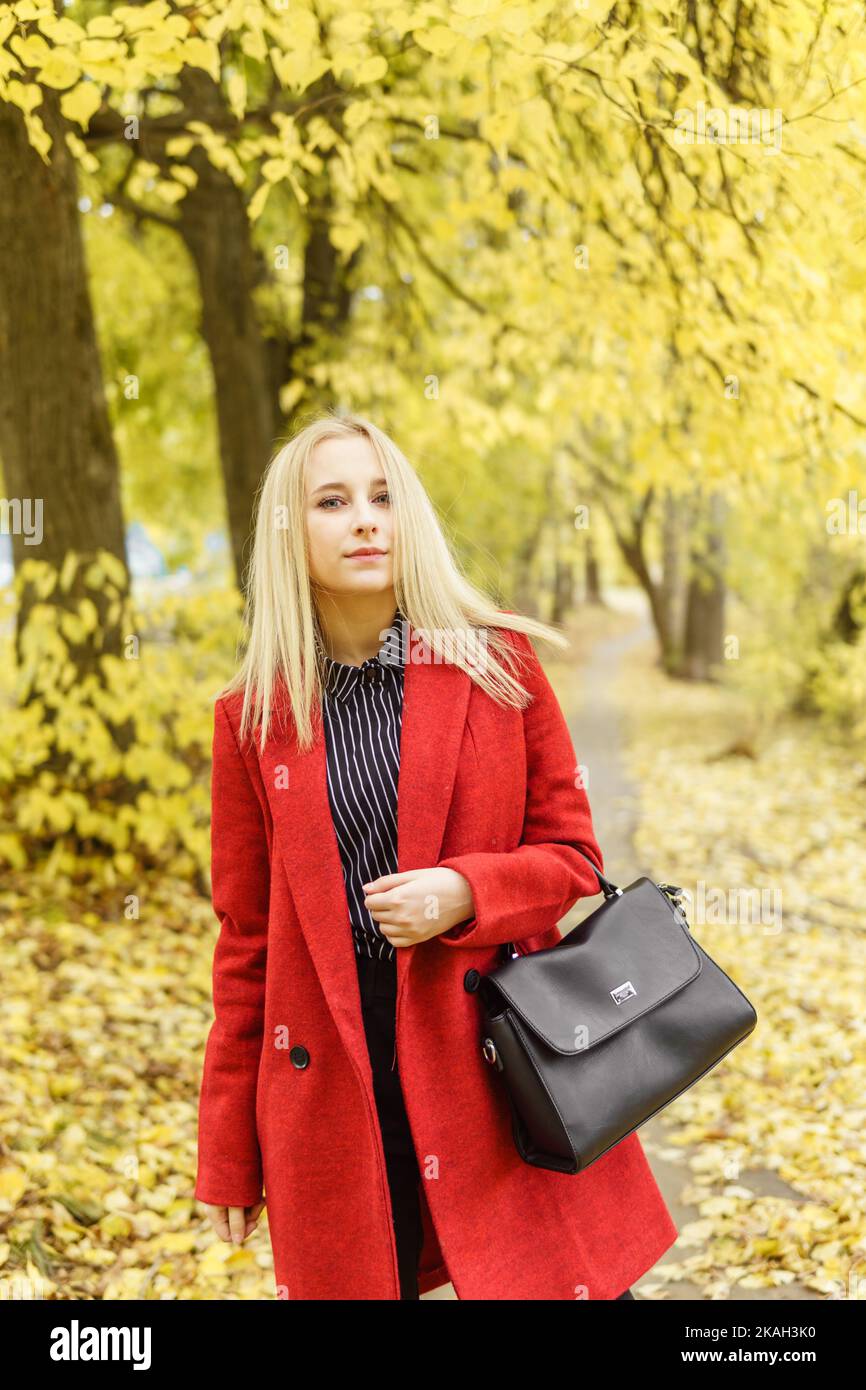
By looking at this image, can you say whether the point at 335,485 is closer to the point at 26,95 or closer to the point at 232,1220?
the point at 232,1220

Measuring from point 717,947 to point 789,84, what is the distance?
14.3ft

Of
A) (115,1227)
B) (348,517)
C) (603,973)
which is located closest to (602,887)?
(603,973)

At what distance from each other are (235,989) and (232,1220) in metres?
0.45

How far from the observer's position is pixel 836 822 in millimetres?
8820

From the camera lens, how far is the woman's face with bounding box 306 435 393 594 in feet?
6.93

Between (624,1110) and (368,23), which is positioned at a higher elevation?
(368,23)

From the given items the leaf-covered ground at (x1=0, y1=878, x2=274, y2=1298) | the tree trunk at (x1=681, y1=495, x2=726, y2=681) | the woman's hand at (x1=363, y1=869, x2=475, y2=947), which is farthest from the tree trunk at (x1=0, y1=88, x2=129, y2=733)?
the tree trunk at (x1=681, y1=495, x2=726, y2=681)

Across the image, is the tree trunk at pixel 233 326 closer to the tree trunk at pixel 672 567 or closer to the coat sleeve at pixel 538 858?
the coat sleeve at pixel 538 858

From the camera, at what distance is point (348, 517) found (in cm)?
213

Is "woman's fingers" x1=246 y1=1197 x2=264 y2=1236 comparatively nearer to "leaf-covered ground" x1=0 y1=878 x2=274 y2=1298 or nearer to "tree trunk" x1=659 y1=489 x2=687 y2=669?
"leaf-covered ground" x1=0 y1=878 x2=274 y2=1298

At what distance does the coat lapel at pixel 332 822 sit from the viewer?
2023 millimetres
